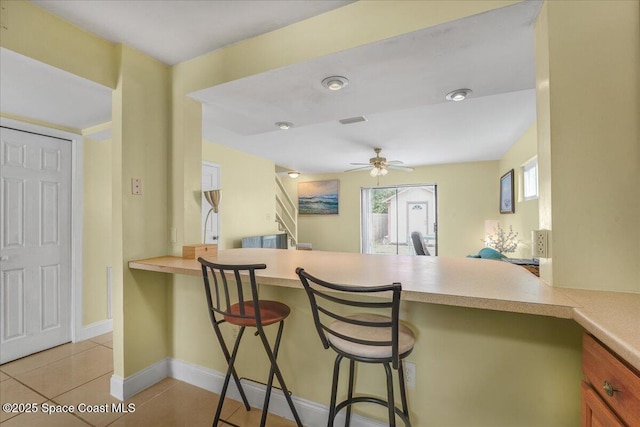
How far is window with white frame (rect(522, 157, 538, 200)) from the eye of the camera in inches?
140

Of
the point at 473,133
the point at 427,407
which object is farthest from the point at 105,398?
the point at 473,133

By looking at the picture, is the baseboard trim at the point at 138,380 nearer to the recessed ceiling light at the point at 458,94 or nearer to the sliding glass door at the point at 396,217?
the recessed ceiling light at the point at 458,94

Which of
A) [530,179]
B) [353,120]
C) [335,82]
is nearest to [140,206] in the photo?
[335,82]

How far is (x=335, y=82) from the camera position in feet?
5.90

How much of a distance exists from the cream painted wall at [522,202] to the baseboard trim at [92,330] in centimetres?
493

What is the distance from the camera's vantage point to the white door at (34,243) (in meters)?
2.37

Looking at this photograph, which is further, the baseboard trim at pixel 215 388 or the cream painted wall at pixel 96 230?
the cream painted wall at pixel 96 230

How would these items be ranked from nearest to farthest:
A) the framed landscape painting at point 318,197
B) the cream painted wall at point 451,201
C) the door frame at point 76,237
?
the door frame at point 76,237
the cream painted wall at point 451,201
the framed landscape painting at point 318,197

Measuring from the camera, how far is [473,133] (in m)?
3.72

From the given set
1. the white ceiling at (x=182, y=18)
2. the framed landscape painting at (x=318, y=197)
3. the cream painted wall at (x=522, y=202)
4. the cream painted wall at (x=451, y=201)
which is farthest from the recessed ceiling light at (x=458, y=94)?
the framed landscape painting at (x=318, y=197)

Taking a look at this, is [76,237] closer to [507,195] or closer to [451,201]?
[507,195]

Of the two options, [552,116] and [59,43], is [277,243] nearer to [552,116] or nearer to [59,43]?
[59,43]

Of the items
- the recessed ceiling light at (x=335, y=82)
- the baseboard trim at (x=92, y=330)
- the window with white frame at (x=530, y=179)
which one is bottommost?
the baseboard trim at (x=92, y=330)

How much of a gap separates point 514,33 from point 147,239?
249 centimetres
